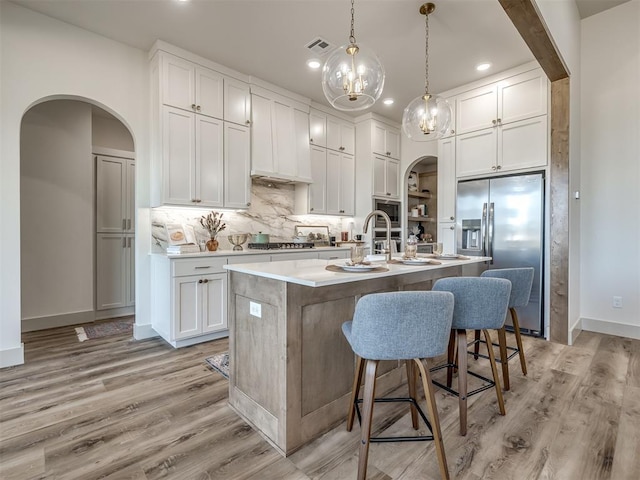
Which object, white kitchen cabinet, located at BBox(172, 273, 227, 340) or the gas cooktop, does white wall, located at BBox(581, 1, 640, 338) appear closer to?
the gas cooktop

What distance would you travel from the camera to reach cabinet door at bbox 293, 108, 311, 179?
459cm

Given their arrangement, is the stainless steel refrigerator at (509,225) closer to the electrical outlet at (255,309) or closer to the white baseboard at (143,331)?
the electrical outlet at (255,309)

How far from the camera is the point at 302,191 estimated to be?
4910 millimetres

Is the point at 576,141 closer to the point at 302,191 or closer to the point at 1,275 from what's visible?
the point at 302,191

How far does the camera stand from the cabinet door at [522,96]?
11.8ft

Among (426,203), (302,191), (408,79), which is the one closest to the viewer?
(408,79)

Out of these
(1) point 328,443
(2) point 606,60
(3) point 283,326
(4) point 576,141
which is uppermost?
(2) point 606,60

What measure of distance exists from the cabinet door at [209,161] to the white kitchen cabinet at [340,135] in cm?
185

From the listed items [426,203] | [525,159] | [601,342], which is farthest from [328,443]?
[426,203]

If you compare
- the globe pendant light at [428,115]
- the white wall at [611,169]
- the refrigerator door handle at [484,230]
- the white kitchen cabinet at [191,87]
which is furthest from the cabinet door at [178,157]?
the white wall at [611,169]

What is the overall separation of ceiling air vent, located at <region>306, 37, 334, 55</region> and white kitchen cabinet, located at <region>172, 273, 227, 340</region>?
2.61 meters

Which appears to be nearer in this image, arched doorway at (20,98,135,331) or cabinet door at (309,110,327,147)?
arched doorway at (20,98,135,331)

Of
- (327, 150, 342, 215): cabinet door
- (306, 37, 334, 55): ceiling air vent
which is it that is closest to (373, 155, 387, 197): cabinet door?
(327, 150, 342, 215): cabinet door

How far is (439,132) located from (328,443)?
8.45ft
